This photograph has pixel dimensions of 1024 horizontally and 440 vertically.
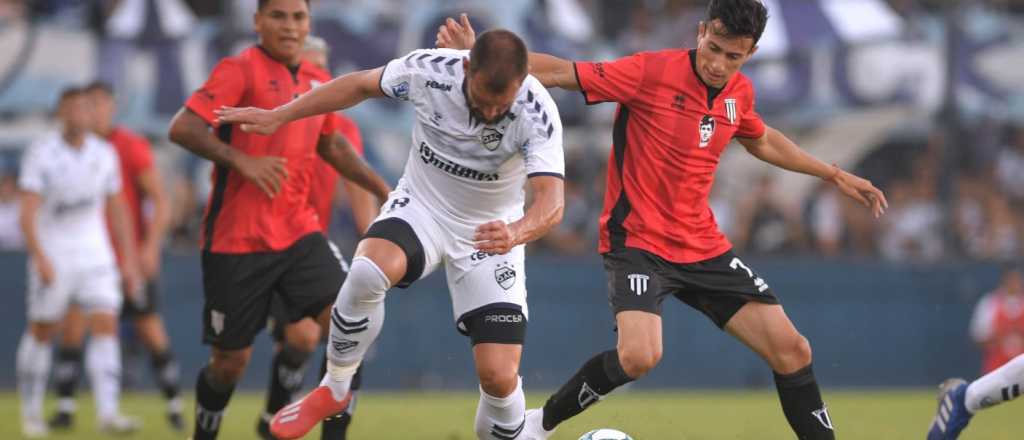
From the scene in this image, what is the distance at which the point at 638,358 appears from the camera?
25.2ft

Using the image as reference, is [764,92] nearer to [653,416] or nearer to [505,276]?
[653,416]

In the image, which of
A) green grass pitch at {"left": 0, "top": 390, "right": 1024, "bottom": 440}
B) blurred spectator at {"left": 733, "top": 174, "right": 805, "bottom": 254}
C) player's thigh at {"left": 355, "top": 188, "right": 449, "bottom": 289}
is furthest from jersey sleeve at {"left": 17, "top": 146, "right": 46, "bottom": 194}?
blurred spectator at {"left": 733, "top": 174, "right": 805, "bottom": 254}

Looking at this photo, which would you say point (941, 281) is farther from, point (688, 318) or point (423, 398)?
point (423, 398)

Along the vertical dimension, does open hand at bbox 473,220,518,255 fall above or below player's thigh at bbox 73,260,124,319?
above

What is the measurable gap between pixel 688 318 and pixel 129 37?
690cm

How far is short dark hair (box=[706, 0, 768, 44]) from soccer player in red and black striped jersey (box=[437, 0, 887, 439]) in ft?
0.04

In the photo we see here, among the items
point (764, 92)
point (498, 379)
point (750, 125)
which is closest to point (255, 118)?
point (498, 379)

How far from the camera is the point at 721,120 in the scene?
8055mm

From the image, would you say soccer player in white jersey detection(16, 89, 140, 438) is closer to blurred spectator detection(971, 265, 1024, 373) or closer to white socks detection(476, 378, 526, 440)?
white socks detection(476, 378, 526, 440)

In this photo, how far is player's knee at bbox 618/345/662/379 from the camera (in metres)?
7.69

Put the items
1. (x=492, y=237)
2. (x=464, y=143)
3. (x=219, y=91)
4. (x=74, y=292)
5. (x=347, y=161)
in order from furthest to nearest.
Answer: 1. (x=74, y=292)
2. (x=347, y=161)
3. (x=219, y=91)
4. (x=464, y=143)
5. (x=492, y=237)

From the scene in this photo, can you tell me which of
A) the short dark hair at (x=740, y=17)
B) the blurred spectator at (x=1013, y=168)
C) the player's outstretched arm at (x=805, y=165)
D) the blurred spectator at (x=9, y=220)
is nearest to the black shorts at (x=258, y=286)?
the player's outstretched arm at (x=805, y=165)

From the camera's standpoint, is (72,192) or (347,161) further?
(72,192)

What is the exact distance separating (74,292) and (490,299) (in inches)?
227
